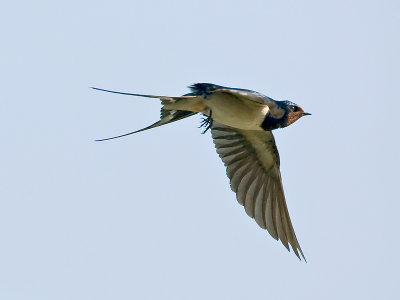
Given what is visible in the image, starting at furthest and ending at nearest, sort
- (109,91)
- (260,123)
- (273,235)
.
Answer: (273,235)
(260,123)
(109,91)

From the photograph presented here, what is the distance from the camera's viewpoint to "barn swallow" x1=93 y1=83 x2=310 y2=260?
6285 mm

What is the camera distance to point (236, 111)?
6.14 metres

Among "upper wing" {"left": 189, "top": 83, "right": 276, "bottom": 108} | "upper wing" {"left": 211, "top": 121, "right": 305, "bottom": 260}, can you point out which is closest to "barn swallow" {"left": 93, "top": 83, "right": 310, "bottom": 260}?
"upper wing" {"left": 211, "top": 121, "right": 305, "bottom": 260}

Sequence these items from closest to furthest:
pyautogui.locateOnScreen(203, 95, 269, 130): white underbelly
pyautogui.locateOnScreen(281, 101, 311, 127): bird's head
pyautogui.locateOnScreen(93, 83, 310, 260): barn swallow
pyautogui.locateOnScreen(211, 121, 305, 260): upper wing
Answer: pyautogui.locateOnScreen(203, 95, 269, 130): white underbelly
pyautogui.locateOnScreen(93, 83, 310, 260): barn swallow
pyautogui.locateOnScreen(281, 101, 311, 127): bird's head
pyautogui.locateOnScreen(211, 121, 305, 260): upper wing

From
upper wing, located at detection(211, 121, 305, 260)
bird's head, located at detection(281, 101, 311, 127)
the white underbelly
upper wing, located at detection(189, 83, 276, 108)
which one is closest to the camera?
upper wing, located at detection(189, 83, 276, 108)

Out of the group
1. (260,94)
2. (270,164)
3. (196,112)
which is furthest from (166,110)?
(270,164)

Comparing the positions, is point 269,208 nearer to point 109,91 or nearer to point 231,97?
point 231,97

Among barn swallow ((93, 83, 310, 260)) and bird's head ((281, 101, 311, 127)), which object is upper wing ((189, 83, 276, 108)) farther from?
bird's head ((281, 101, 311, 127))

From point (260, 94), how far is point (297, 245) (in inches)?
50.2

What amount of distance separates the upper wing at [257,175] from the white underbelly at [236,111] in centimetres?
57

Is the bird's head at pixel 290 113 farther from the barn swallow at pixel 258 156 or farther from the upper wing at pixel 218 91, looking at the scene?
the upper wing at pixel 218 91

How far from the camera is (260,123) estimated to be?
6332 mm

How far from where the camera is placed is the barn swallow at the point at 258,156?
6.29 metres

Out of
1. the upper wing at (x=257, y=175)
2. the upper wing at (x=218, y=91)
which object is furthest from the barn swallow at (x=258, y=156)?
the upper wing at (x=218, y=91)
